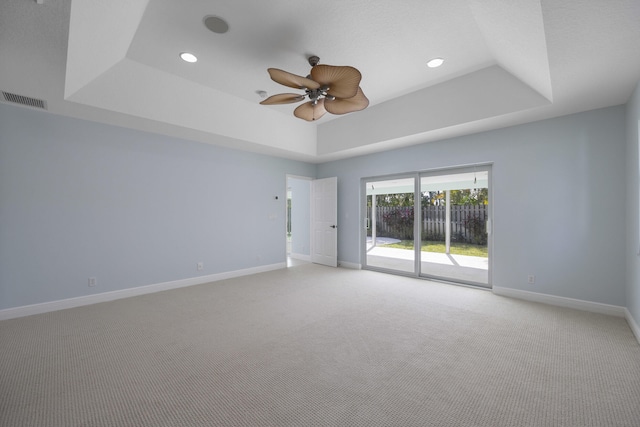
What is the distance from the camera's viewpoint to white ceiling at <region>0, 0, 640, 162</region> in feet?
6.94

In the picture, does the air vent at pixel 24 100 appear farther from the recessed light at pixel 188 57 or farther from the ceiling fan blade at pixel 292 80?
the ceiling fan blade at pixel 292 80

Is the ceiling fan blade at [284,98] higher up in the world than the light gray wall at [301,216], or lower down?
higher up

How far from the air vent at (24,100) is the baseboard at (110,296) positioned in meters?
2.47

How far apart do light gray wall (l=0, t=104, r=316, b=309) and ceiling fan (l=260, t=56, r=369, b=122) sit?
8.17 ft

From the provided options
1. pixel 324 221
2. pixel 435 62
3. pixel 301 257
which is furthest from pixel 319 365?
pixel 301 257

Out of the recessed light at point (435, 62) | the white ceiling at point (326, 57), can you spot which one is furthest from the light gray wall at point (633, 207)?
the recessed light at point (435, 62)

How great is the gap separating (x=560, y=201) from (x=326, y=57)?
12.0 ft

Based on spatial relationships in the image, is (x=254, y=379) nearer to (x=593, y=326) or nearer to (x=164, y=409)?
(x=164, y=409)

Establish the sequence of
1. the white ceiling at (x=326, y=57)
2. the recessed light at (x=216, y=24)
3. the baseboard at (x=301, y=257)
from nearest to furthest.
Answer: the white ceiling at (x=326, y=57) → the recessed light at (x=216, y=24) → the baseboard at (x=301, y=257)

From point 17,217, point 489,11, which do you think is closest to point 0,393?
point 17,217

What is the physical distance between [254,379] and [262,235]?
12.8 ft

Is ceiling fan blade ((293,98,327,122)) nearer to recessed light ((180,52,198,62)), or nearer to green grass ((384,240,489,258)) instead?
recessed light ((180,52,198,62))

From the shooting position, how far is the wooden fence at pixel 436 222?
14.9ft

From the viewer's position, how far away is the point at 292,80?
8.33 feet
